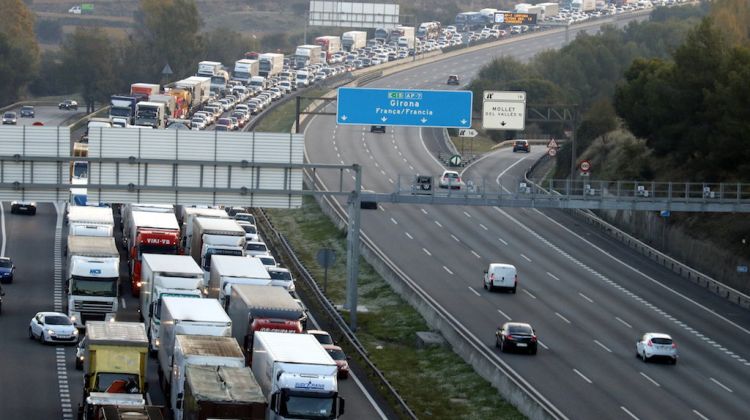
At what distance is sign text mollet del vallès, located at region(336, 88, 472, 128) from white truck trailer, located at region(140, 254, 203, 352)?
65.3 ft

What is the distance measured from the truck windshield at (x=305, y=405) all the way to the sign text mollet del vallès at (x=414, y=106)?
35163mm

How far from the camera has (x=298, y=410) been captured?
38000 millimetres

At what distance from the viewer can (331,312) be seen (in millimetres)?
62062

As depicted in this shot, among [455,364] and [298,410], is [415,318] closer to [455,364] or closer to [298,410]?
[455,364]

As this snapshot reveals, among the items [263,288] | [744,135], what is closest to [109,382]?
[263,288]

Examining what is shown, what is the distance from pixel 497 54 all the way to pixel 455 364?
138264 millimetres

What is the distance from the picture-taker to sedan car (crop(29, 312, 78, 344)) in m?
53.0

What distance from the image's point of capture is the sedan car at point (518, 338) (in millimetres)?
55625

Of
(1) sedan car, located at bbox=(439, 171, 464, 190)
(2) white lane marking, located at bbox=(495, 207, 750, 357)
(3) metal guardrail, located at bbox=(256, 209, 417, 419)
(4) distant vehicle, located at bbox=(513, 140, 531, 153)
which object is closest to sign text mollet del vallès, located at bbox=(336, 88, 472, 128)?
(3) metal guardrail, located at bbox=(256, 209, 417, 419)

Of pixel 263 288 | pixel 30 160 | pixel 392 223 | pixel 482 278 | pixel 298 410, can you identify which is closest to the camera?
pixel 298 410

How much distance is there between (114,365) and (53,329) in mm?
12897

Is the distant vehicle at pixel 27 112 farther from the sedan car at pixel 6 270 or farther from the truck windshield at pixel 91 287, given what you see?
the truck windshield at pixel 91 287

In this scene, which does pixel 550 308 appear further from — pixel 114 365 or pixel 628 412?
pixel 114 365

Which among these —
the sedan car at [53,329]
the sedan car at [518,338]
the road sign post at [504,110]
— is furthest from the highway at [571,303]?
the sedan car at [53,329]
